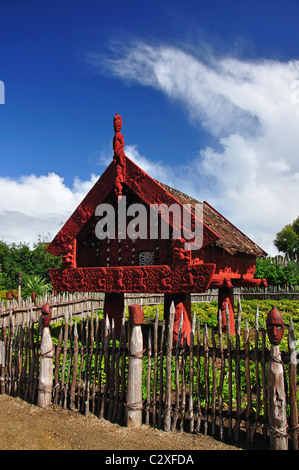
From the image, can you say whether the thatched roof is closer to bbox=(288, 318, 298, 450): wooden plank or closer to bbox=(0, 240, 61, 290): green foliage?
bbox=(288, 318, 298, 450): wooden plank

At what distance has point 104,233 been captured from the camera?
7.88 m

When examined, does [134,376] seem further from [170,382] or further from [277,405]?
[277,405]

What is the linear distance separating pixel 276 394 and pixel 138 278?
11.2 ft

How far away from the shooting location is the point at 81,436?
4.77 meters

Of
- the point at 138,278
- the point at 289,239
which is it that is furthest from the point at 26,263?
the point at 289,239

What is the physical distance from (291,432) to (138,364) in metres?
2.15

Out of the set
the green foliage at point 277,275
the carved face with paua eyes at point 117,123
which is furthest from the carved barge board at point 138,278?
the green foliage at point 277,275

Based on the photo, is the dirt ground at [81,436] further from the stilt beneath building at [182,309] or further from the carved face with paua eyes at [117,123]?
the carved face with paua eyes at [117,123]

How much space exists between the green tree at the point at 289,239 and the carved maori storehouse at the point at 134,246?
3693 centimetres

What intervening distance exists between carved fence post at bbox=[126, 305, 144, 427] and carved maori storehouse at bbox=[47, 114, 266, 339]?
4.84ft

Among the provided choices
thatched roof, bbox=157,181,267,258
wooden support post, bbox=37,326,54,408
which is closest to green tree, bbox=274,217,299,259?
thatched roof, bbox=157,181,267,258
